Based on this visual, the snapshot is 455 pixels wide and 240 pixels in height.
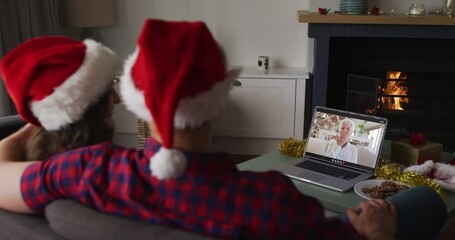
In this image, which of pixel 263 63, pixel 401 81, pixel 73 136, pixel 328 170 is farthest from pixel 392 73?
pixel 73 136

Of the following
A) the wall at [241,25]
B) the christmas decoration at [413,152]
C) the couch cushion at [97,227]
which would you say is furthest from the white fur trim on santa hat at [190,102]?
the wall at [241,25]

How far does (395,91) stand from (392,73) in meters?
0.13

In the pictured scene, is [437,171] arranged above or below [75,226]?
below

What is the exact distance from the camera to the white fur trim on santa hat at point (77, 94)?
1123 millimetres

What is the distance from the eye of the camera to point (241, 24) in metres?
3.54

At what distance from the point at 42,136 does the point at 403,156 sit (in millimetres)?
1471

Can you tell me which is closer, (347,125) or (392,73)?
(347,125)

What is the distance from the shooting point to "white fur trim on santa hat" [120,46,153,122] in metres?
0.91

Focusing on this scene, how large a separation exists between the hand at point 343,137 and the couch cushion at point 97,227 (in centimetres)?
120

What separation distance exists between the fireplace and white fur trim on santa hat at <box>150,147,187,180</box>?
2350 millimetres

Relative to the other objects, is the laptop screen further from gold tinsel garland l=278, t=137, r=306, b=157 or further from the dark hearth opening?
the dark hearth opening

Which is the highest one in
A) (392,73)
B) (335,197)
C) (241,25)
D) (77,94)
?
(241,25)

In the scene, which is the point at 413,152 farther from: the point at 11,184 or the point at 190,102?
the point at 11,184

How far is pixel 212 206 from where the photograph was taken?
89 cm
